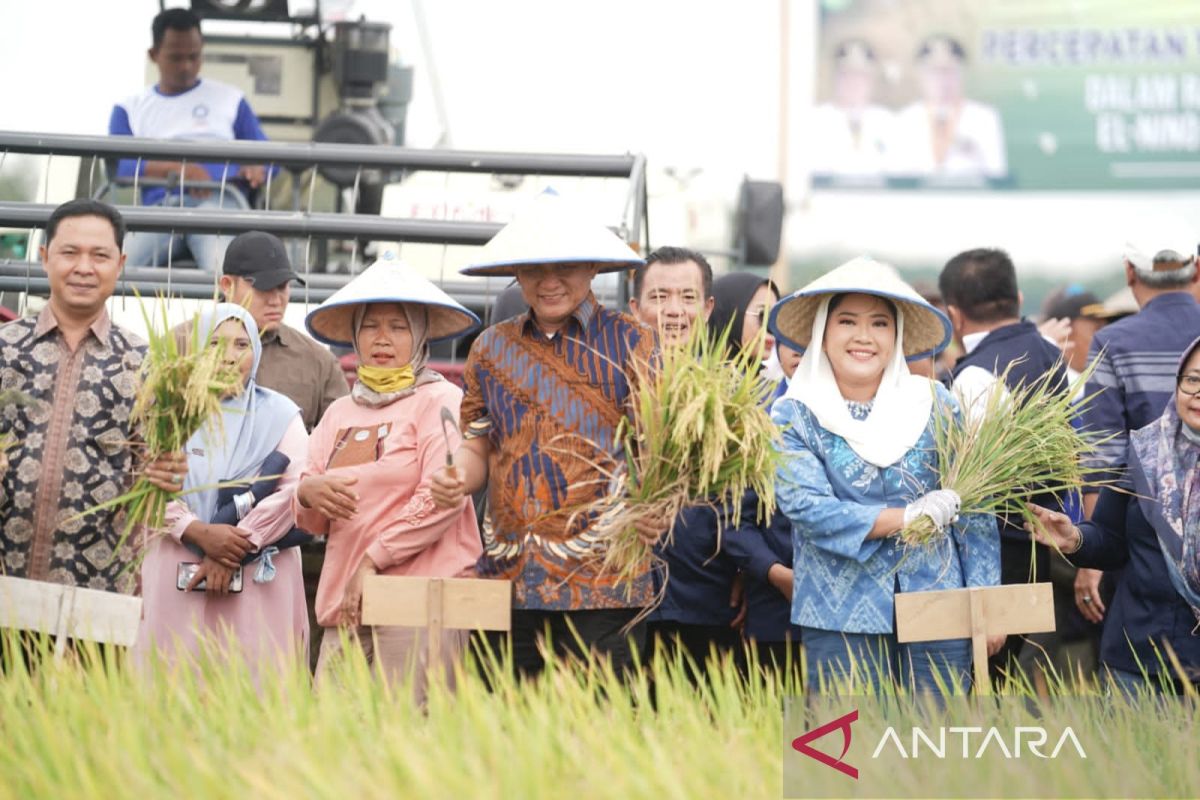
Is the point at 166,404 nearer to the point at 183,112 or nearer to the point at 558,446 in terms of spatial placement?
the point at 558,446

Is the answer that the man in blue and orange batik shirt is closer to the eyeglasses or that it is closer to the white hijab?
the white hijab

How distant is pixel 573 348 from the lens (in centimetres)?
462

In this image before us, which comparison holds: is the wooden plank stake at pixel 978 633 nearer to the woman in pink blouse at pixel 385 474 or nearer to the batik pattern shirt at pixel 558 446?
the batik pattern shirt at pixel 558 446

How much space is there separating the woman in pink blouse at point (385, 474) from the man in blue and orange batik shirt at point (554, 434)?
295 millimetres

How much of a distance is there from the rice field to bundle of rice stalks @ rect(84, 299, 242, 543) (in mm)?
501

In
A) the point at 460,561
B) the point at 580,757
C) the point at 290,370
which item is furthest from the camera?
the point at 290,370

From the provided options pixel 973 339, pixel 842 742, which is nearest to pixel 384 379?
pixel 842 742

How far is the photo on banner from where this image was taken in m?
30.5

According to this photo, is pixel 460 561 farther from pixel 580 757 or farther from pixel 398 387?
pixel 580 757

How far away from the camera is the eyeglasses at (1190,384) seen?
186 inches

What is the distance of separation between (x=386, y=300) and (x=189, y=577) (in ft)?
3.28

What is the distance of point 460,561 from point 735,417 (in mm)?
1139

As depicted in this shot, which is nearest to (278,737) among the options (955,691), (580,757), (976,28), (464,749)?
(464,749)

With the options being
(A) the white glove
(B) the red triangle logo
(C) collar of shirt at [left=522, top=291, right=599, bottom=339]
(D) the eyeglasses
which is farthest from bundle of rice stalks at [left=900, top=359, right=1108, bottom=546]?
→ (C) collar of shirt at [left=522, top=291, right=599, bottom=339]
